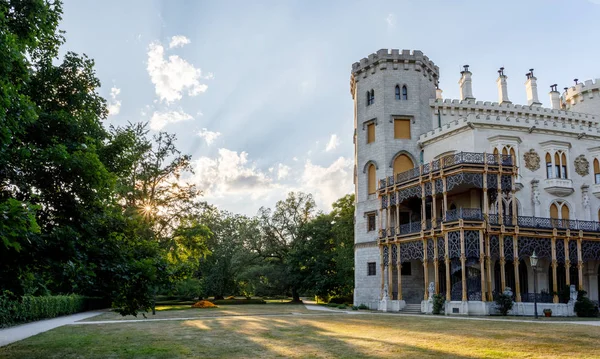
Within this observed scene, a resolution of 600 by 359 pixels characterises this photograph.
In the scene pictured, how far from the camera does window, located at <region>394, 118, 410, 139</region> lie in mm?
37969

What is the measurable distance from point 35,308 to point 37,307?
0.36 meters

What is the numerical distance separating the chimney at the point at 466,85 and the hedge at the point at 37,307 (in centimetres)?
3275

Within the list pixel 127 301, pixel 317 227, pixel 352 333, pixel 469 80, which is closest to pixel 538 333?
pixel 352 333

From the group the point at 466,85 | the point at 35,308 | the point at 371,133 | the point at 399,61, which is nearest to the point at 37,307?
the point at 35,308

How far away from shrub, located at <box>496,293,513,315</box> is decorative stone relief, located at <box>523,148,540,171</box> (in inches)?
435

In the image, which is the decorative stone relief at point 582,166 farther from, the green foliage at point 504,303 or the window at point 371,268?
the window at point 371,268

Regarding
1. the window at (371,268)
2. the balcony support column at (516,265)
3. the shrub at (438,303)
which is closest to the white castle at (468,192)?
the balcony support column at (516,265)

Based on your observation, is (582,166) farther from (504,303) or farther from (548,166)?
(504,303)

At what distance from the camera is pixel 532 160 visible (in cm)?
3334

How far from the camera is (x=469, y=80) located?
39.5m

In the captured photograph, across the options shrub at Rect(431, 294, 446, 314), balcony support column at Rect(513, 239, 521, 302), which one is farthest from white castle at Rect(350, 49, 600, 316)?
shrub at Rect(431, 294, 446, 314)

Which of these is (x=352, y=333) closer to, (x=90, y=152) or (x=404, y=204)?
(x=90, y=152)

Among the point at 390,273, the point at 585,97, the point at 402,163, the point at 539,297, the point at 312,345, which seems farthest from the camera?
the point at 585,97

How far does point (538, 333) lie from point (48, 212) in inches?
557
